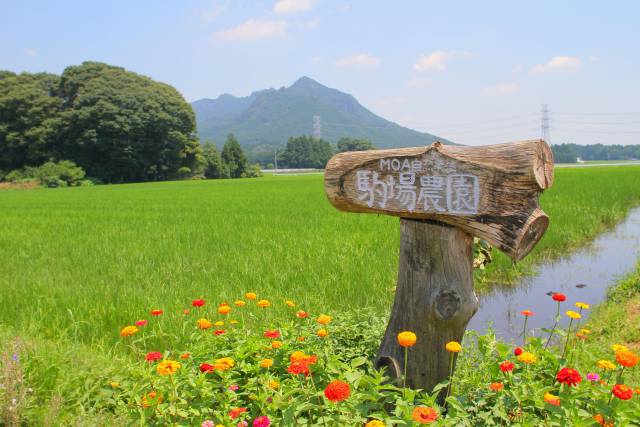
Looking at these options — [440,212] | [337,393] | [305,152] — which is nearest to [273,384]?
[337,393]

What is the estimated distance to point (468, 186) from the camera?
1918 mm

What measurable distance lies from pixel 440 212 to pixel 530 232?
36 cm

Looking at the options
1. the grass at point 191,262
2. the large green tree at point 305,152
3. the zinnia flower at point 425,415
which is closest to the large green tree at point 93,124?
the grass at point 191,262

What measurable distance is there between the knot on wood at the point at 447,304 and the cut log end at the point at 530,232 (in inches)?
14.0

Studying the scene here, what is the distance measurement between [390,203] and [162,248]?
5.15 metres

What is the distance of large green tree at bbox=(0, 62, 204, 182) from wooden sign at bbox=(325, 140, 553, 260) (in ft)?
124

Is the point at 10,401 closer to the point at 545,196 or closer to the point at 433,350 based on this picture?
the point at 433,350

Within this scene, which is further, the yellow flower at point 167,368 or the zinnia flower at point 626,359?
the yellow flower at point 167,368

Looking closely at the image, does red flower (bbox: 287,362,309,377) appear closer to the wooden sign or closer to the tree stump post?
the tree stump post

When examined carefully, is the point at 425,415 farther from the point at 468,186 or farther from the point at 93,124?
the point at 93,124

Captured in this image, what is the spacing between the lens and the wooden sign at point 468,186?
180 centimetres

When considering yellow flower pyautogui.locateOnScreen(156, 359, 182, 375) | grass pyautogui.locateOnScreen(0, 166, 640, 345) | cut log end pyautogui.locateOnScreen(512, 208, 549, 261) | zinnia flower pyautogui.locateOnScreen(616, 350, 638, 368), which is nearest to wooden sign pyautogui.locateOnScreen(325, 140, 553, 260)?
cut log end pyautogui.locateOnScreen(512, 208, 549, 261)

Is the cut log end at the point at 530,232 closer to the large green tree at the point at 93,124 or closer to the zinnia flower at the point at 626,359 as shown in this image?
the zinnia flower at the point at 626,359

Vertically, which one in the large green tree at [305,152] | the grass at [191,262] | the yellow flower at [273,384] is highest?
the large green tree at [305,152]
